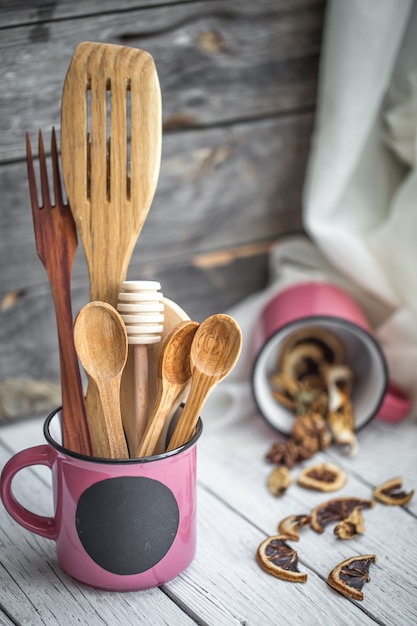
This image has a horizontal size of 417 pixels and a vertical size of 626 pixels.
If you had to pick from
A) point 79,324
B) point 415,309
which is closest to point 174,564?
point 79,324

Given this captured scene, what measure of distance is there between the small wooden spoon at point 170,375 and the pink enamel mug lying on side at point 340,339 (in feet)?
0.82

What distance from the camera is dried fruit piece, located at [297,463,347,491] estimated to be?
730 mm

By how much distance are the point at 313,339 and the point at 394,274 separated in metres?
0.13

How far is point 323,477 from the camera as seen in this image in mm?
749

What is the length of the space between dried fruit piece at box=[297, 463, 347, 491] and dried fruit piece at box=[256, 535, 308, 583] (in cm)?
10

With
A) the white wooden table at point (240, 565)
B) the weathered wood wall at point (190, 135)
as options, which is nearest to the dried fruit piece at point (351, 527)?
the white wooden table at point (240, 565)

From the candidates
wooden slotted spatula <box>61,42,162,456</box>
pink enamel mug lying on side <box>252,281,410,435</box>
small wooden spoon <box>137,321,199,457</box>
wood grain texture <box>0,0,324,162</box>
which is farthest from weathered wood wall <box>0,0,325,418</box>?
small wooden spoon <box>137,321,199,457</box>

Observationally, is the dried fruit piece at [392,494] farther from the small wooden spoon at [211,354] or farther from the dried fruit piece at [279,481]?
the small wooden spoon at [211,354]

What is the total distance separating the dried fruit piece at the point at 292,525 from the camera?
2.14 ft

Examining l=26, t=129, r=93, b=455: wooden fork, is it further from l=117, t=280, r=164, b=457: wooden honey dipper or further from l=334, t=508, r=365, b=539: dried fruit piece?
l=334, t=508, r=365, b=539: dried fruit piece

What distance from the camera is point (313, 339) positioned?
90cm

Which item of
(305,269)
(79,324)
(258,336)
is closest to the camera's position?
(79,324)

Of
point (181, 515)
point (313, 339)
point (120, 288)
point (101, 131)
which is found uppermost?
point (101, 131)

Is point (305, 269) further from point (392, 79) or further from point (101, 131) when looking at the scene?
point (101, 131)
